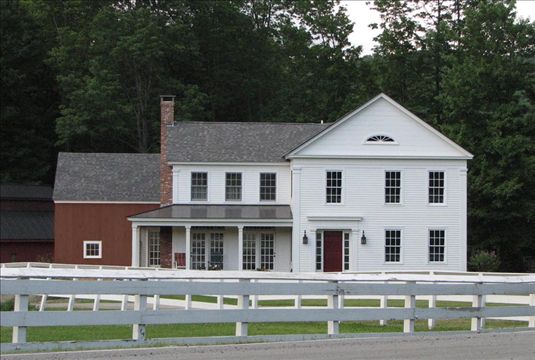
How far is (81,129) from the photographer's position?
193ft

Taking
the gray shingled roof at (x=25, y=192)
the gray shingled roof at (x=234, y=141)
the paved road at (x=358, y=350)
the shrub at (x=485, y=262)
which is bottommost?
the shrub at (x=485, y=262)

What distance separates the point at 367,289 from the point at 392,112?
27.9 metres

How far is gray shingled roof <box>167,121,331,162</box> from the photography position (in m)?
44.2

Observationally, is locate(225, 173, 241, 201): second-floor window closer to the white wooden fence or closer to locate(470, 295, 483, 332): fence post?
the white wooden fence

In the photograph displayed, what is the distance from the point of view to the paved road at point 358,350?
41.3ft

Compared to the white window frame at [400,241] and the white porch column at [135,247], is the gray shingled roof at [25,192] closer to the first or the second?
the white porch column at [135,247]

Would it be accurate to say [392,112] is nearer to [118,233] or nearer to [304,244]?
[304,244]

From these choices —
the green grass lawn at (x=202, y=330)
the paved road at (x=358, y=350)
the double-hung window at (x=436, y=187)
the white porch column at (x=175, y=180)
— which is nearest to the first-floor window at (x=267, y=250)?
the white porch column at (x=175, y=180)

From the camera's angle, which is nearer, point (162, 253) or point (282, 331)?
point (282, 331)

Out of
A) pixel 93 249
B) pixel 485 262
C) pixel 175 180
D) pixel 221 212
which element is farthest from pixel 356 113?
pixel 93 249

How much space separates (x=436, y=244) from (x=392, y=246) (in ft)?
6.29

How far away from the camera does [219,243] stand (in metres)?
43.7

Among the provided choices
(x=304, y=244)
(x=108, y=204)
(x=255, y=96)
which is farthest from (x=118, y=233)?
(x=255, y=96)

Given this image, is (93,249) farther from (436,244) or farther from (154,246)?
(436,244)
